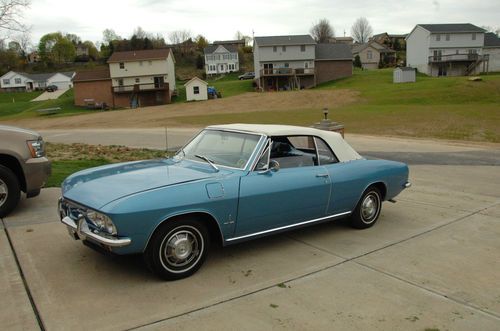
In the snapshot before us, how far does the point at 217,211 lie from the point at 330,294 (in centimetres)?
128

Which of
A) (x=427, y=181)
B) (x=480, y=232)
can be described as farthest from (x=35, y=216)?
(x=427, y=181)

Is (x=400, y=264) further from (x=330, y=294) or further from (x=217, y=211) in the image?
(x=217, y=211)

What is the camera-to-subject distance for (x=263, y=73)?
6600cm

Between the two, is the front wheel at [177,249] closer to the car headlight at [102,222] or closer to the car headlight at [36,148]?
the car headlight at [102,222]

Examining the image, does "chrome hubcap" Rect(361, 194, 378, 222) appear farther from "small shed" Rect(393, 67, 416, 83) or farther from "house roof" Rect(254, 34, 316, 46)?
"house roof" Rect(254, 34, 316, 46)

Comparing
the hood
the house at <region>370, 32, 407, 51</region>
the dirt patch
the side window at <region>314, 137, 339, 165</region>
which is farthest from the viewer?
the house at <region>370, 32, 407, 51</region>

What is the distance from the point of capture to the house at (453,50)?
233 ft

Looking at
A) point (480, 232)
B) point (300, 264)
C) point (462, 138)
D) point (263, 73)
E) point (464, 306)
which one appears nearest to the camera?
point (464, 306)

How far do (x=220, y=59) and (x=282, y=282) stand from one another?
104m

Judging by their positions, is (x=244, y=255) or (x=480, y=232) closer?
(x=244, y=255)

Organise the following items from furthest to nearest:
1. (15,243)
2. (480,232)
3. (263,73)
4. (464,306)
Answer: (263,73) < (480,232) < (15,243) < (464,306)

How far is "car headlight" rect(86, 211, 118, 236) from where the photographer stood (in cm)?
398

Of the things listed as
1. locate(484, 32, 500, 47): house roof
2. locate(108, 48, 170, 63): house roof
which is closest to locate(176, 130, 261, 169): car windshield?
locate(108, 48, 170, 63): house roof

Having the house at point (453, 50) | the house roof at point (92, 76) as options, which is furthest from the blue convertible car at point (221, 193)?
the house at point (453, 50)
